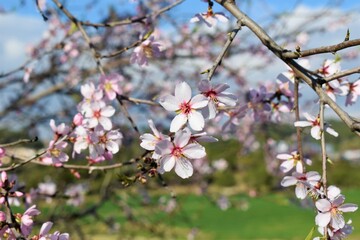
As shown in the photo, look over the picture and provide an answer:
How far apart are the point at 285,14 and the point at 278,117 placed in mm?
2580

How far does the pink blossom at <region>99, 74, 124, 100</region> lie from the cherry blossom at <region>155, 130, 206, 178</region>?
0.95 m

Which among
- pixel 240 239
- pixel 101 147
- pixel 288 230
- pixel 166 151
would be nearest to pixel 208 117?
pixel 166 151

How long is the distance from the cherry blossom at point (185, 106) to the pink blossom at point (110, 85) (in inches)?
36.2

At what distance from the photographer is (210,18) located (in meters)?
2.15

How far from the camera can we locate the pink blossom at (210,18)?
214 cm

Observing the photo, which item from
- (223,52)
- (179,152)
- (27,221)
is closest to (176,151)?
(179,152)

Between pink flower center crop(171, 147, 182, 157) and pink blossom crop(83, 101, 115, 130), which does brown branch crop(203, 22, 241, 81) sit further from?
pink blossom crop(83, 101, 115, 130)

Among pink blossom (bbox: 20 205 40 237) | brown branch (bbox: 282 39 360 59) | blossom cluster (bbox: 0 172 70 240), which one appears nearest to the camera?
brown branch (bbox: 282 39 360 59)

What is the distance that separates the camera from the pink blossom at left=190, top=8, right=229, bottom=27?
2143 mm

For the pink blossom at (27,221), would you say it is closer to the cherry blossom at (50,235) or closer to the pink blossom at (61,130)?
the cherry blossom at (50,235)

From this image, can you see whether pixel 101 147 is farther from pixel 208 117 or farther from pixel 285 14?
pixel 285 14

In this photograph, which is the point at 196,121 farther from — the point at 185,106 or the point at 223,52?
the point at 223,52

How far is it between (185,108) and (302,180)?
1.53 feet

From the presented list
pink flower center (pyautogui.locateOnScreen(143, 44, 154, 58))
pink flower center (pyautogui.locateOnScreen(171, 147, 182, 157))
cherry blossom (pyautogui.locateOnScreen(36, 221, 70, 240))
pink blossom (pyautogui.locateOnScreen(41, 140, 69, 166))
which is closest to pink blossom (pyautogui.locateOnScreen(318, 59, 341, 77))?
pink flower center (pyautogui.locateOnScreen(143, 44, 154, 58))
